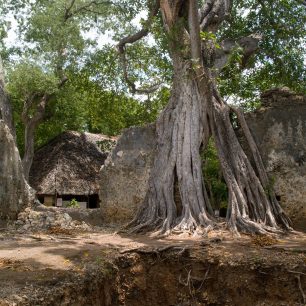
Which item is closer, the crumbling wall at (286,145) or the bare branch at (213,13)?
the crumbling wall at (286,145)

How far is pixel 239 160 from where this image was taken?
895 centimetres

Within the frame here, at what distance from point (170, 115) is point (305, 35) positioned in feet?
19.7

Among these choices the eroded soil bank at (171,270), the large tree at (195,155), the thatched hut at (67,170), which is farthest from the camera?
the thatched hut at (67,170)

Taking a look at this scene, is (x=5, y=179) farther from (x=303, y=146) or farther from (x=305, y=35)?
(x=305, y=35)

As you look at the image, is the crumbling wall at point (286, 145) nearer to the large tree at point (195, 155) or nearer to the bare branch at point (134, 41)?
the large tree at point (195, 155)

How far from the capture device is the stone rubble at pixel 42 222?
902 centimetres

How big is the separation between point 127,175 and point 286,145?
12.4 feet

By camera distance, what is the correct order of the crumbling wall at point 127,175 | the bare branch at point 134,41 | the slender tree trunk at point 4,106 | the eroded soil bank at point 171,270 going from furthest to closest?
the slender tree trunk at point 4,106
the bare branch at point 134,41
the crumbling wall at point 127,175
the eroded soil bank at point 171,270

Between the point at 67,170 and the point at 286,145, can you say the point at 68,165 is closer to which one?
the point at 67,170

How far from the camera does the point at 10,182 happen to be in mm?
9219

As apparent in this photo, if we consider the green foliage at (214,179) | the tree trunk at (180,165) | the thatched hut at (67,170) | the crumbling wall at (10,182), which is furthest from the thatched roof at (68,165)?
the crumbling wall at (10,182)

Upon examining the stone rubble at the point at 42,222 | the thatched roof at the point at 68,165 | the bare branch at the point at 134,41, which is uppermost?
the bare branch at the point at 134,41

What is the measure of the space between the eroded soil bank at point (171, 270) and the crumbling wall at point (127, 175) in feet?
11.9

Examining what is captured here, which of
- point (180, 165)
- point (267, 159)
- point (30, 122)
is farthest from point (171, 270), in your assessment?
point (30, 122)
